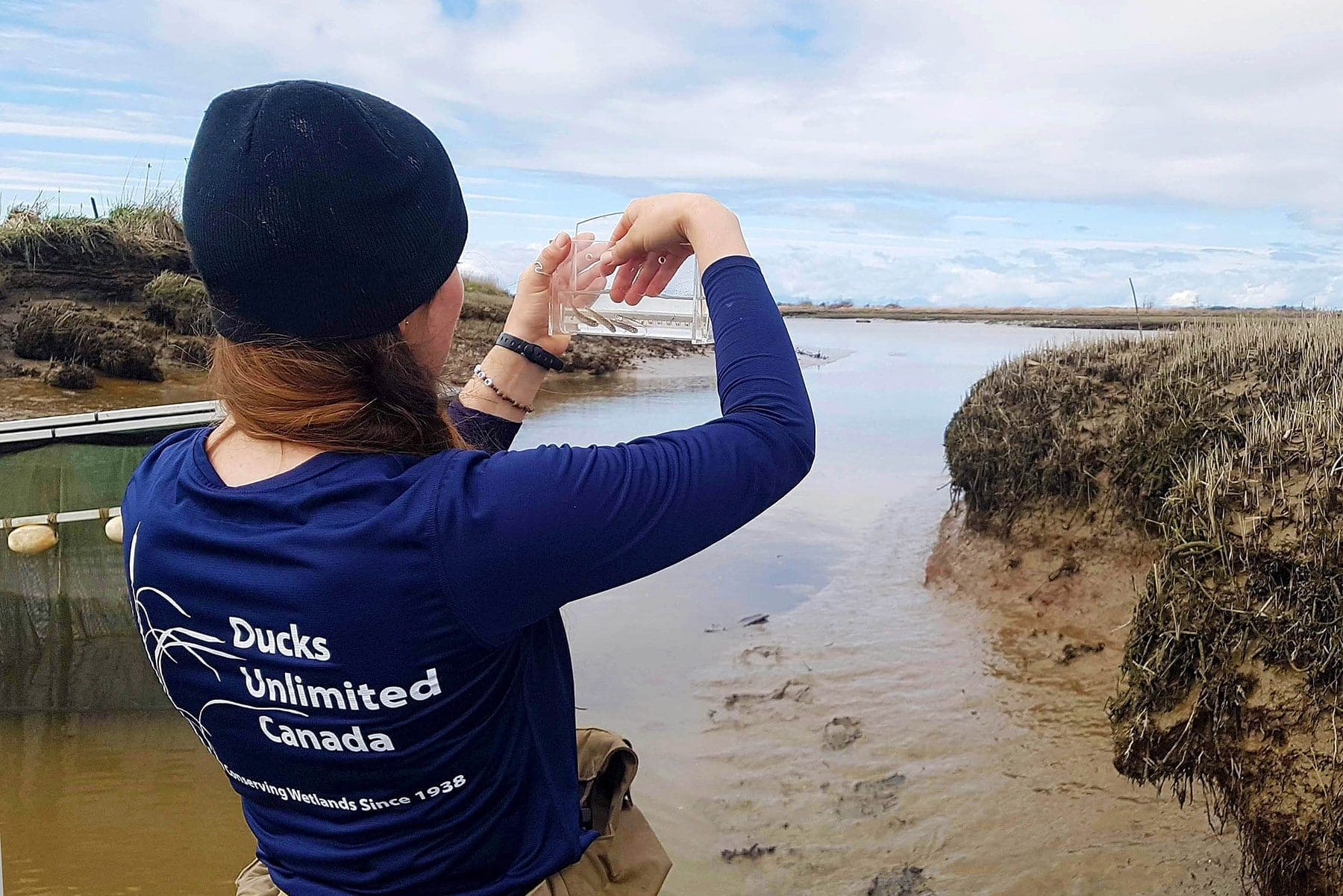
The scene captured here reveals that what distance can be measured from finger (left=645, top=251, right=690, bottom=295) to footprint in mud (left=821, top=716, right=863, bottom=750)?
4792mm

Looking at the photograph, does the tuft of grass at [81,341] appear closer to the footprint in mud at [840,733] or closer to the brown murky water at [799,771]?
the brown murky water at [799,771]

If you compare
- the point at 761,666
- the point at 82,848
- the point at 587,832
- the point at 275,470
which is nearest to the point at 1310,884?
the point at 587,832

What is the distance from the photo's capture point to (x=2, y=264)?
33.2 ft

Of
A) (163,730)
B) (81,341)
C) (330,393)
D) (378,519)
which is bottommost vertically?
(163,730)

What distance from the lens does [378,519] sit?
1.11 metres

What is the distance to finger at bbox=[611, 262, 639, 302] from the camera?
161 centimetres

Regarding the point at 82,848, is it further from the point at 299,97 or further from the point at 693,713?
the point at 299,97

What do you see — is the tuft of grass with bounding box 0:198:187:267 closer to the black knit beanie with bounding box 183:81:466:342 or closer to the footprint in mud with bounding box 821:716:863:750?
the footprint in mud with bounding box 821:716:863:750

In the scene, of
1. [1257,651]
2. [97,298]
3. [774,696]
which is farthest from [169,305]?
[1257,651]

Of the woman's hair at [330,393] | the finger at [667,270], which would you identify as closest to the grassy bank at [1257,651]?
the finger at [667,270]

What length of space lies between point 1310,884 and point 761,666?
4270 millimetres

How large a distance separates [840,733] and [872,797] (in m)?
0.81

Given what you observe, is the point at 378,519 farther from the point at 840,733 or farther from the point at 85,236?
the point at 85,236

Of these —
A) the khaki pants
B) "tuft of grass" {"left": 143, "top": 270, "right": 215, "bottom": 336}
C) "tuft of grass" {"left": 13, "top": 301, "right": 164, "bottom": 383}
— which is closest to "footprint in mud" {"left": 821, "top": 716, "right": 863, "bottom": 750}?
the khaki pants
